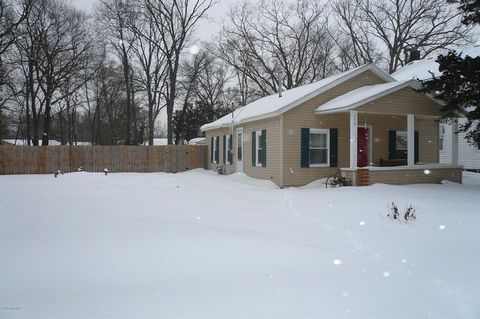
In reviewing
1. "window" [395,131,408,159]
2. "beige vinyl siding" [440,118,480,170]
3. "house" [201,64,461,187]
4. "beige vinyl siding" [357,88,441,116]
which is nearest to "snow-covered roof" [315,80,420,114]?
"house" [201,64,461,187]

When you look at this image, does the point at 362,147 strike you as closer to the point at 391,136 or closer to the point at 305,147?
the point at 391,136

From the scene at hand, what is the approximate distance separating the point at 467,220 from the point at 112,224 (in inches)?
285

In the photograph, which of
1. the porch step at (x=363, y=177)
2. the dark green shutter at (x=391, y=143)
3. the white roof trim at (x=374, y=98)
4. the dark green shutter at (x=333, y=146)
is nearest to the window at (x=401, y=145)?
the dark green shutter at (x=391, y=143)

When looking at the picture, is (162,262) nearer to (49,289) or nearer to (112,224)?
(49,289)

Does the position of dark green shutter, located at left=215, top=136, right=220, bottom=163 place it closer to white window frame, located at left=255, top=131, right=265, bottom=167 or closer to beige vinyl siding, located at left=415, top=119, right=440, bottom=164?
white window frame, located at left=255, top=131, right=265, bottom=167

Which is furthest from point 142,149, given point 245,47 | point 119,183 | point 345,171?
point 245,47

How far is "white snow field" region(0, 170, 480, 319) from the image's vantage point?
381 centimetres

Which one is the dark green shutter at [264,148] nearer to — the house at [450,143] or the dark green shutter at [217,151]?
the dark green shutter at [217,151]

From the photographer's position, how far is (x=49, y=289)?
400 centimetres

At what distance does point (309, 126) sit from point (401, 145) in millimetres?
4987

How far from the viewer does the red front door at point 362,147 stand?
15695 millimetres

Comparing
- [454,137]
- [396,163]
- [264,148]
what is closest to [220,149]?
[264,148]

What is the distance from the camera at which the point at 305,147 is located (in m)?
14.6

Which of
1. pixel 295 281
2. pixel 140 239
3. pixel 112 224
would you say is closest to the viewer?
pixel 295 281
